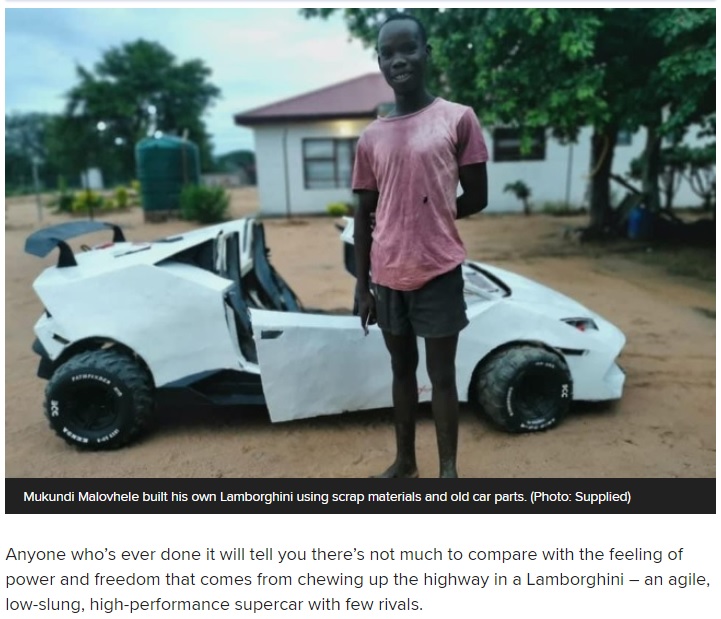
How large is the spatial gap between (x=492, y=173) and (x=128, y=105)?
2167 cm

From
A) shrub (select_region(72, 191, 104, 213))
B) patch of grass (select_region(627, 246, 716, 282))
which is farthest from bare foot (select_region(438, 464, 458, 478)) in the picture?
shrub (select_region(72, 191, 104, 213))

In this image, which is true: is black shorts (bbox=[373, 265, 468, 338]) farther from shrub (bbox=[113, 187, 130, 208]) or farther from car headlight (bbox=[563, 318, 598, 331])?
shrub (bbox=[113, 187, 130, 208])

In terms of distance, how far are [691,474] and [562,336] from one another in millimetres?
895

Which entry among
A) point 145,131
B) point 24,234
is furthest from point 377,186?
point 145,131

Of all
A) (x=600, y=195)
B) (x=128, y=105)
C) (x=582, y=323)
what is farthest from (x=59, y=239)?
(x=128, y=105)

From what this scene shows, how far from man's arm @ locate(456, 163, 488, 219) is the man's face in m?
0.35

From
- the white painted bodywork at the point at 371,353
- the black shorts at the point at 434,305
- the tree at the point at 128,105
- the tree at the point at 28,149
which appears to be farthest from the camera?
the tree at the point at 28,149

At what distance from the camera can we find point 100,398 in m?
3.14

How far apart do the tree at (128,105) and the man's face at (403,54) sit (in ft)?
96.5

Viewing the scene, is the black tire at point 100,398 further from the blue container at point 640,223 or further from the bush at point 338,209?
the bush at point 338,209

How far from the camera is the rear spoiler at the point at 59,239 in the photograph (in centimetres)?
301

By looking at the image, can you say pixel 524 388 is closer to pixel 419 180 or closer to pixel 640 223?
pixel 419 180

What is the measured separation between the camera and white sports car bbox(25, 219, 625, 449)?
3.03m

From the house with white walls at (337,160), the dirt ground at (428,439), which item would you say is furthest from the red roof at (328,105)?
the dirt ground at (428,439)
